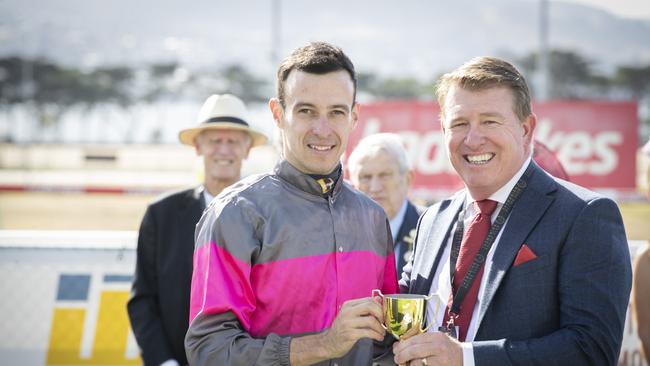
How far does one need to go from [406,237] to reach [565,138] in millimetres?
13057

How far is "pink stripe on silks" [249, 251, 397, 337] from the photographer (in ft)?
8.77

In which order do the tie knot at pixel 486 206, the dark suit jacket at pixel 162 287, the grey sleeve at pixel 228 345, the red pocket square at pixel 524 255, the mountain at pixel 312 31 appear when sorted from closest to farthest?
the grey sleeve at pixel 228 345 < the red pocket square at pixel 524 255 < the tie knot at pixel 486 206 < the dark suit jacket at pixel 162 287 < the mountain at pixel 312 31

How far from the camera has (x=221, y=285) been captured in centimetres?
256

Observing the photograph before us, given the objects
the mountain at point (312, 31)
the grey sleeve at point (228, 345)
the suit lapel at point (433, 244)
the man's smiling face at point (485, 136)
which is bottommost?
the grey sleeve at point (228, 345)

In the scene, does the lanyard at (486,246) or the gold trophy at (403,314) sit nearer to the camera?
the gold trophy at (403,314)

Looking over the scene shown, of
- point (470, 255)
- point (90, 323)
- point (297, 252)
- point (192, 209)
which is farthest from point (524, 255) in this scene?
point (90, 323)

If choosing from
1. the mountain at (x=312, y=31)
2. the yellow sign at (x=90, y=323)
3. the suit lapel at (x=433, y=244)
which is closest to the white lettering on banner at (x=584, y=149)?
the yellow sign at (x=90, y=323)

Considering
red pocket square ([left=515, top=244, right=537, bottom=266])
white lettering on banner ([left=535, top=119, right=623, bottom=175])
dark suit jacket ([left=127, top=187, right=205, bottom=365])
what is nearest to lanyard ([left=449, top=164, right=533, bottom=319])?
red pocket square ([left=515, top=244, right=537, bottom=266])

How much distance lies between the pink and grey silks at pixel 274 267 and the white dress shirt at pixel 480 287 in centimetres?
29

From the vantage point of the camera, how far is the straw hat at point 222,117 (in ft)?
16.0

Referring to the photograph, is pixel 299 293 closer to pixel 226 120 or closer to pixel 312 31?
pixel 226 120

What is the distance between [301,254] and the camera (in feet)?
8.82

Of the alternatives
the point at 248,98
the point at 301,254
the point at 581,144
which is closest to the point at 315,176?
the point at 301,254

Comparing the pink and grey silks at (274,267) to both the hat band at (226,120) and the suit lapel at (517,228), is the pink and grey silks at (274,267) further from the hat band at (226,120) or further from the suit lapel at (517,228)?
the hat band at (226,120)
